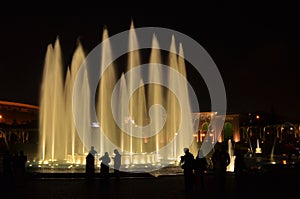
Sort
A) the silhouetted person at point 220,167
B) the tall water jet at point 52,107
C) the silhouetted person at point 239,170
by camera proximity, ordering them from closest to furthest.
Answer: the silhouetted person at point 220,167
the silhouetted person at point 239,170
the tall water jet at point 52,107

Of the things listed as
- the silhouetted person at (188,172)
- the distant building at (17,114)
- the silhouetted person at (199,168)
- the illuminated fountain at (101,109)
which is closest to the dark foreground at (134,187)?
the silhouetted person at (188,172)

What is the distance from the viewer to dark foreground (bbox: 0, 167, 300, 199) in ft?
43.1

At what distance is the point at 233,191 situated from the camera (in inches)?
558

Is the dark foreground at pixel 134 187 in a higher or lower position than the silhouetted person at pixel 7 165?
lower

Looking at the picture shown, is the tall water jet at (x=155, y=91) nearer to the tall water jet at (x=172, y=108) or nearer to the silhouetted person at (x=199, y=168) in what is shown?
the tall water jet at (x=172, y=108)

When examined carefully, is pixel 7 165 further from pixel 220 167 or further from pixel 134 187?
pixel 220 167

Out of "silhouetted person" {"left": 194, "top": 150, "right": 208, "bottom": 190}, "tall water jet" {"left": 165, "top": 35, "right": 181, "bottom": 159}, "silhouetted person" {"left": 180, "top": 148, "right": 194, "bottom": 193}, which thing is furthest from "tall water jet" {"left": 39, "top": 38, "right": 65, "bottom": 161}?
"silhouetted person" {"left": 180, "top": 148, "right": 194, "bottom": 193}

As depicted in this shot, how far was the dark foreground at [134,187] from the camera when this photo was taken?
43.1ft

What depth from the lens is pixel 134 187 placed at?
50.8 ft

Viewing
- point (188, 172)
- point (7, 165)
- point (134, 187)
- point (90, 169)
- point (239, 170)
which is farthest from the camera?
point (7, 165)

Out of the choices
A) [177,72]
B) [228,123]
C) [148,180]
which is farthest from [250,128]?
[148,180]

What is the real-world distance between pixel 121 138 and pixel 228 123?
8780cm

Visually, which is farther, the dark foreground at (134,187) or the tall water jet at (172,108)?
the tall water jet at (172,108)

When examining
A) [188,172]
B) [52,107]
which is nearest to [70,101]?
[52,107]
